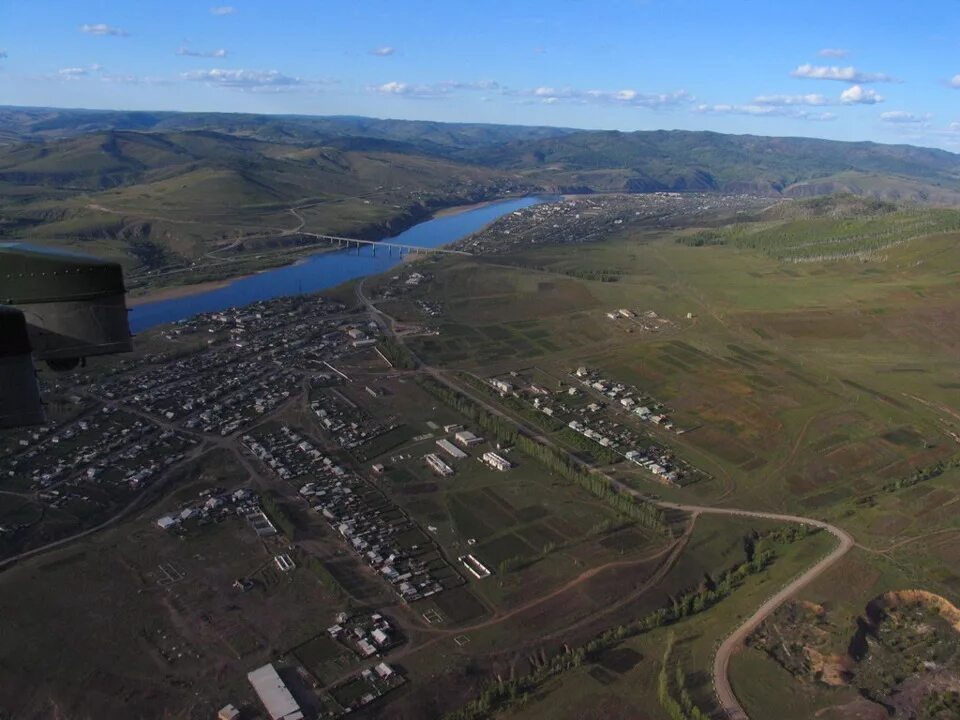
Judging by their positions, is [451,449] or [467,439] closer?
[451,449]

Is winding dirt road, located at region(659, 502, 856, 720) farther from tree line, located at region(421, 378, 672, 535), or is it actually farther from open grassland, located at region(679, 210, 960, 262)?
open grassland, located at region(679, 210, 960, 262)

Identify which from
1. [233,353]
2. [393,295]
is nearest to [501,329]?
[393,295]

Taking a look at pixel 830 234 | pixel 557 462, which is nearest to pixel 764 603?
pixel 557 462

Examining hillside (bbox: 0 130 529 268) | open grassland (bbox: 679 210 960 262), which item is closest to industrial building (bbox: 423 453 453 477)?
hillside (bbox: 0 130 529 268)

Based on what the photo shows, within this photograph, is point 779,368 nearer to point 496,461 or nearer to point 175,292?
point 496,461

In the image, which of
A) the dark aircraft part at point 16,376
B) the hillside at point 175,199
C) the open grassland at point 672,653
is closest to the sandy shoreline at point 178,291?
the hillside at point 175,199

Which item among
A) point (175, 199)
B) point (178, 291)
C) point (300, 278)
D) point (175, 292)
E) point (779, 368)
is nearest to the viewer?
point (779, 368)

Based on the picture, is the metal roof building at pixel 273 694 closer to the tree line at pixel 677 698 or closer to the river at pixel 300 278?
the tree line at pixel 677 698
